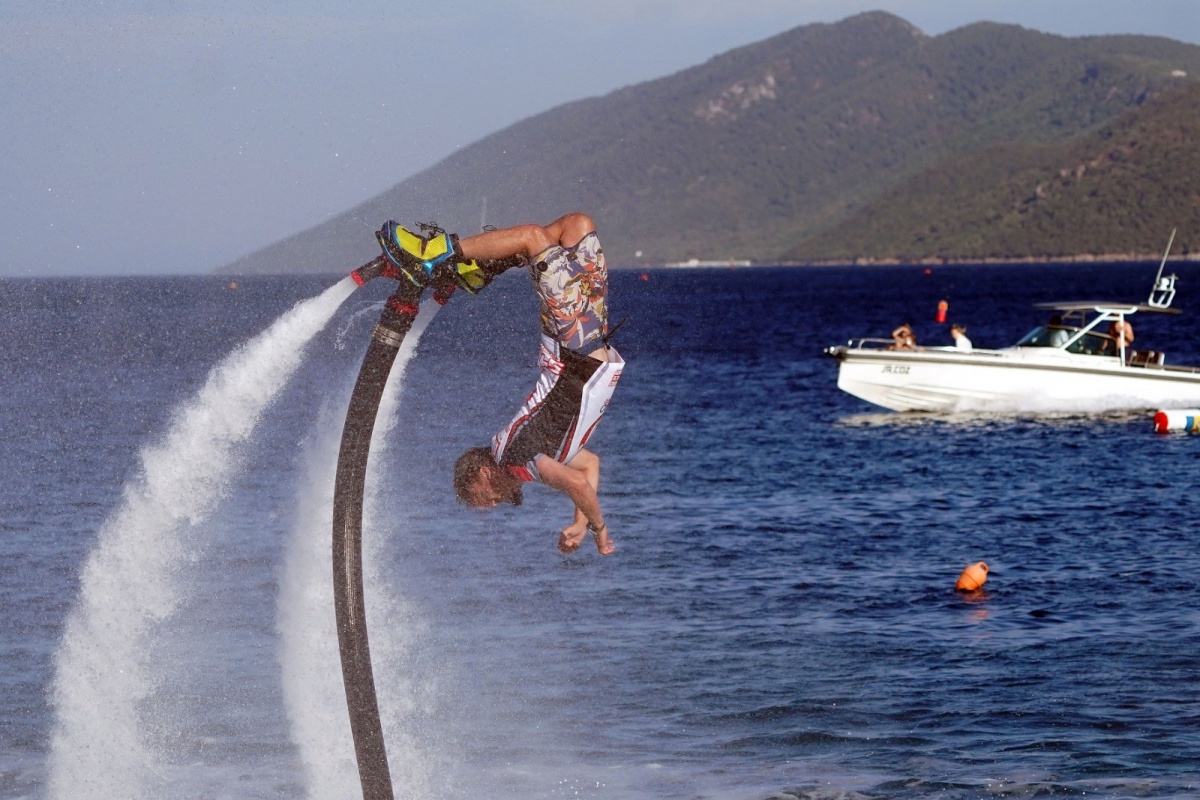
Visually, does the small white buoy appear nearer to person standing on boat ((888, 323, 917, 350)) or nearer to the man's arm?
person standing on boat ((888, 323, 917, 350))

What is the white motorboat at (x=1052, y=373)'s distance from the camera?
145ft

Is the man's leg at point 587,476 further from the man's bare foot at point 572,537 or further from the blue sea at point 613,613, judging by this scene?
the blue sea at point 613,613

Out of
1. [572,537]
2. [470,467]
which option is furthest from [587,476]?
[470,467]

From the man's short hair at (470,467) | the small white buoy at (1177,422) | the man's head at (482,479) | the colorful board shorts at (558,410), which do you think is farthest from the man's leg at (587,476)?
the small white buoy at (1177,422)

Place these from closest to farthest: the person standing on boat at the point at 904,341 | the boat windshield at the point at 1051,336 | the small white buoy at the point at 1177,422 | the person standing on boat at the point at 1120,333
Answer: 1. the small white buoy at the point at 1177,422
2. the person standing on boat at the point at 1120,333
3. the boat windshield at the point at 1051,336
4. the person standing on boat at the point at 904,341

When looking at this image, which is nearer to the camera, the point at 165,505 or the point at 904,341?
the point at 165,505

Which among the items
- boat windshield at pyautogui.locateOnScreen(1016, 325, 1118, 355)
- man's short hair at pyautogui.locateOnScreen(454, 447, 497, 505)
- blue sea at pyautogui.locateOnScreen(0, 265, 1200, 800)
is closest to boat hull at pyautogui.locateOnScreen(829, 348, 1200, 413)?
boat windshield at pyautogui.locateOnScreen(1016, 325, 1118, 355)

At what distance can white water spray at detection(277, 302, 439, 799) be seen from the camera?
10000 mm

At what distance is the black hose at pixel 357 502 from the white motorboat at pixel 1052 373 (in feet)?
117

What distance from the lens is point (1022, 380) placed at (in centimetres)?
4491

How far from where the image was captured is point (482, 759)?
1602 cm

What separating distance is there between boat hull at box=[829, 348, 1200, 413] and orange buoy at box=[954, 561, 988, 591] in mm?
21691

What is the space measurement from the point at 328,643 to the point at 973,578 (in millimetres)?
13976

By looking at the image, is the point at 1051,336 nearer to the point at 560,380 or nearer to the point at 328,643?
the point at 328,643
